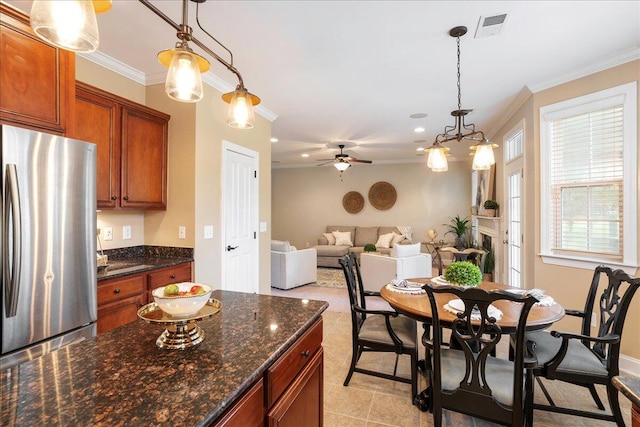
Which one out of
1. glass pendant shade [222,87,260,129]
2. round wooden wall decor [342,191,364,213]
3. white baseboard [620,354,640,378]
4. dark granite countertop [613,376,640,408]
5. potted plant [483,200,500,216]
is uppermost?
glass pendant shade [222,87,260,129]

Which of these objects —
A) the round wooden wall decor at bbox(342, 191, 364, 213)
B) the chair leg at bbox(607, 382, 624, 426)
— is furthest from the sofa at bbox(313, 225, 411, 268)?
the chair leg at bbox(607, 382, 624, 426)

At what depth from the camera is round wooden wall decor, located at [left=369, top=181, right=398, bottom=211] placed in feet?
27.5

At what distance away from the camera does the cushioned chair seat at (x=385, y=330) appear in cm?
229

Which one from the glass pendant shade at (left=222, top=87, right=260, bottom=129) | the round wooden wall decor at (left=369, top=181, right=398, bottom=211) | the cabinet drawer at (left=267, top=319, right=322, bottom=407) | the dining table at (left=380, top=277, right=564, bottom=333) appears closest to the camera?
the cabinet drawer at (left=267, top=319, right=322, bottom=407)

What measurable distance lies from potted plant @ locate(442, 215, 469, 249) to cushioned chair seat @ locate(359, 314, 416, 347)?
5477 mm

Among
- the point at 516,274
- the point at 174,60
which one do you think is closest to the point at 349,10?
the point at 174,60

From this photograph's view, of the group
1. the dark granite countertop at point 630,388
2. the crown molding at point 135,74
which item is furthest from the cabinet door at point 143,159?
the dark granite countertop at point 630,388

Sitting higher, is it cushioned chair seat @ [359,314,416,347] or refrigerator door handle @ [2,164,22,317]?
refrigerator door handle @ [2,164,22,317]

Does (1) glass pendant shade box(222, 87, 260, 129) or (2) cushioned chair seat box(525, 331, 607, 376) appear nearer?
(1) glass pendant shade box(222, 87, 260, 129)

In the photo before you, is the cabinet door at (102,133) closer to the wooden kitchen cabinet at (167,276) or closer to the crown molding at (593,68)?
the wooden kitchen cabinet at (167,276)

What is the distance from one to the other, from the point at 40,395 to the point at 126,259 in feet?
7.83

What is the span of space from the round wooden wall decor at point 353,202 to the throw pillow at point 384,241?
120 centimetres

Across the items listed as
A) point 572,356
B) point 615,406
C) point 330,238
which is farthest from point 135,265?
point 330,238

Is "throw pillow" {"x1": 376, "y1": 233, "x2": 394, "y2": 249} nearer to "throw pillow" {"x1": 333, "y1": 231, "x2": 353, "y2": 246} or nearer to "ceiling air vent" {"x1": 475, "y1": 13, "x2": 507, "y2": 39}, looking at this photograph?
"throw pillow" {"x1": 333, "y1": 231, "x2": 353, "y2": 246}
